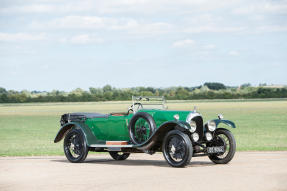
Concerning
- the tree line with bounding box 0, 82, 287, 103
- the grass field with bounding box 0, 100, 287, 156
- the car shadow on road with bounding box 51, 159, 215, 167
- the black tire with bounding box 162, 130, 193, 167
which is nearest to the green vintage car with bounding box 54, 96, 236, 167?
the black tire with bounding box 162, 130, 193, 167

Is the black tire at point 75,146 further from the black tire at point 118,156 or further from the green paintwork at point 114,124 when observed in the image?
the black tire at point 118,156

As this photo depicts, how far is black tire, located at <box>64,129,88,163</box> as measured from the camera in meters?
14.3

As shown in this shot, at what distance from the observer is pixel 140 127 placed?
13.3m

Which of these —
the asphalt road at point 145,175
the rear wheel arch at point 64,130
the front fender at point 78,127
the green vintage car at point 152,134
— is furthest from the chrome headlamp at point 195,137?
the rear wheel arch at point 64,130

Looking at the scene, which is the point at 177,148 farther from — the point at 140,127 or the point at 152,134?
the point at 140,127

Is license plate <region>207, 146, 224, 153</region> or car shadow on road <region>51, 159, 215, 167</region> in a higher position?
license plate <region>207, 146, 224, 153</region>

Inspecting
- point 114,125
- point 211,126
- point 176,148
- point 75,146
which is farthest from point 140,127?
point 75,146

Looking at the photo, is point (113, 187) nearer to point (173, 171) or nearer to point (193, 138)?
point (173, 171)

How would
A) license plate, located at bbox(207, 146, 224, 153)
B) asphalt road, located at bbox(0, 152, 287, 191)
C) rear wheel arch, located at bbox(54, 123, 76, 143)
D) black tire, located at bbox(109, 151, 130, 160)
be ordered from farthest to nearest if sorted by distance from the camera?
black tire, located at bbox(109, 151, 130, 160) → rear wheel arch, located at bbox(54, 123, 76, 143) → license plate, located at bbox(207, 146, 224, 153) → asphalt road, located at bbox(0, 152, 287, 191)

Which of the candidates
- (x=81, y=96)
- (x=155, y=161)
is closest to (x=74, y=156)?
(x=155, y=161)

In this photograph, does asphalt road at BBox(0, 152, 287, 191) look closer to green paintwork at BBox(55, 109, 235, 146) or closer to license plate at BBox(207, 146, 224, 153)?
license plate at BBox(207, 146, 224, 153)

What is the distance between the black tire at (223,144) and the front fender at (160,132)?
1.00 meters

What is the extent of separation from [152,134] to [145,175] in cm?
172

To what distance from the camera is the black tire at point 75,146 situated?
14336 millimetres
